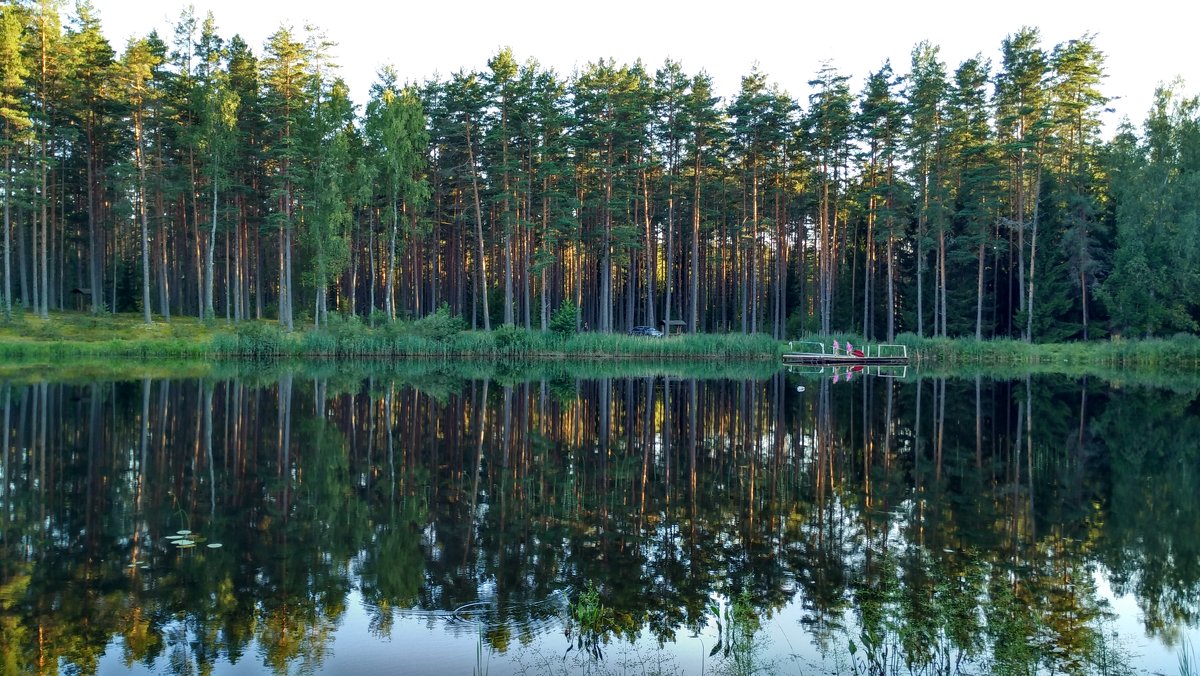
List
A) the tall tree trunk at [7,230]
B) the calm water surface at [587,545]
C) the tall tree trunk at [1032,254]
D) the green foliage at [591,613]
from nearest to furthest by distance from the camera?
the calm water surface at [587,545]
the green foliage at [591,613]
the tall tree trunk at [7,230]
the tall tree trunk at [1032,254]

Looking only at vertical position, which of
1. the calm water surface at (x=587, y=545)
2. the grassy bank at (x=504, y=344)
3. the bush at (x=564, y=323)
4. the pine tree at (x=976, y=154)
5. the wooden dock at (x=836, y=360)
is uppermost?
the pine tree at (x=976, y=154)

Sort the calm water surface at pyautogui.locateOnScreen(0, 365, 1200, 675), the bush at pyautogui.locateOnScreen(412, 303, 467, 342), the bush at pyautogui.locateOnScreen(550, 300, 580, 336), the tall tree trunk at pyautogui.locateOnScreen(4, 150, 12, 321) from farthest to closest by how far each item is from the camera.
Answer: the bush at pyautogui.locateOnScreen(550, 300, 580, 336)
the bush at pyautogui.locateOnScreen(412, 303, 467, 342)
the tall tree trunk at pyautogui.locateOnScreen(4, 150, 12, 321)
the calm water surface at pyautogui.locateOnScreen(0, 365, 1200, 675)

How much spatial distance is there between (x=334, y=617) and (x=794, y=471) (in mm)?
8896

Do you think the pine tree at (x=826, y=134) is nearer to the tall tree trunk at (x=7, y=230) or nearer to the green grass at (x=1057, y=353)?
the green grass at (x=1057, y=353)

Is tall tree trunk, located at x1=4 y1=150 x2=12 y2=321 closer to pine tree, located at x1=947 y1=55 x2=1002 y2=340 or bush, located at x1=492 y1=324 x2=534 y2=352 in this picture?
bush, located at x1=492 y1=324 x2=534 y2=352

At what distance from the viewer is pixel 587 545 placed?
920 centimetres

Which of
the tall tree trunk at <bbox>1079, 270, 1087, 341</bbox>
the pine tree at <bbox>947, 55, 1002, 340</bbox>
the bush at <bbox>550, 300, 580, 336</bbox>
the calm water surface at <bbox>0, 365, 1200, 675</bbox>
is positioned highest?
the pine tree at <bbox>947, 55, 1002, 340</bbox>

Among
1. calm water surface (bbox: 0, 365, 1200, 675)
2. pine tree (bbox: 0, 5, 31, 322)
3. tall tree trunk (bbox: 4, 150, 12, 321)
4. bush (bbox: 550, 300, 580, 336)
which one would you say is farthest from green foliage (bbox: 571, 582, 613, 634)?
tall tree trunk (bbox: 4, 150, 12, 321)

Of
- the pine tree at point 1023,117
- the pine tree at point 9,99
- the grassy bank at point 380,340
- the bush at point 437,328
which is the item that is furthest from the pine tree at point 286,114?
the pine tree at point 1023,117

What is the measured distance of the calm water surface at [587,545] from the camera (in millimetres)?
6473

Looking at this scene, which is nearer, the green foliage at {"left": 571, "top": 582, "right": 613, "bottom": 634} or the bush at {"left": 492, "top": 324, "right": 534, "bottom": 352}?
the green foliage at {"left": 571, "top": 582, "right": 613, "bottom": 634}

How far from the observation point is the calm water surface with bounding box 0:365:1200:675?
21.2ft

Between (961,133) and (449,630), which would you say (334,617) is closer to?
(449,630)

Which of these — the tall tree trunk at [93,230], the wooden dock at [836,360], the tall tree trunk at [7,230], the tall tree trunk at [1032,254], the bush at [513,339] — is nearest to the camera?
the tall tree trunk at [7,230]
